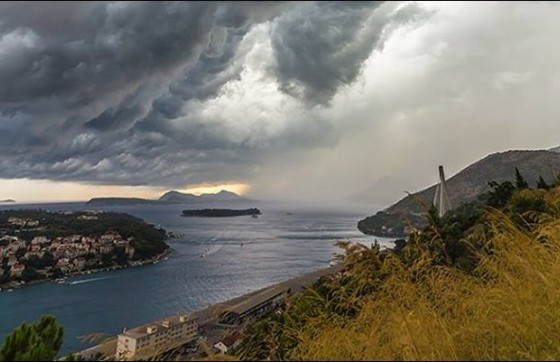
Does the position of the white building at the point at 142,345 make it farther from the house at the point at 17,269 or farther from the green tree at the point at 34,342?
the house at the point at 17,269

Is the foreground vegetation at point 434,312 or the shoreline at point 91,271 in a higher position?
the foreground vegetation at point 434,312

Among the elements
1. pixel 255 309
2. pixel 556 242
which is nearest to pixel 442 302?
pixel 556 242

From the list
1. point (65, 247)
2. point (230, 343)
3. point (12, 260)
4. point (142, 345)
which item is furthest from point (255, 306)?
point (65, 247)

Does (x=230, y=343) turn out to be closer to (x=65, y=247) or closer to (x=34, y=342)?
(x=34, y=342)

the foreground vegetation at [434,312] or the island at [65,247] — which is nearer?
the foreground vegetation at [434,312]

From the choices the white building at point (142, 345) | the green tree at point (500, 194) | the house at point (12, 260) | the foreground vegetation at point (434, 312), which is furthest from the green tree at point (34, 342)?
the house at point (12, 260)

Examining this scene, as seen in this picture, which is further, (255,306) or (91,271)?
(91,271)

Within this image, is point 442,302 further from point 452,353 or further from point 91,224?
point 91,224
